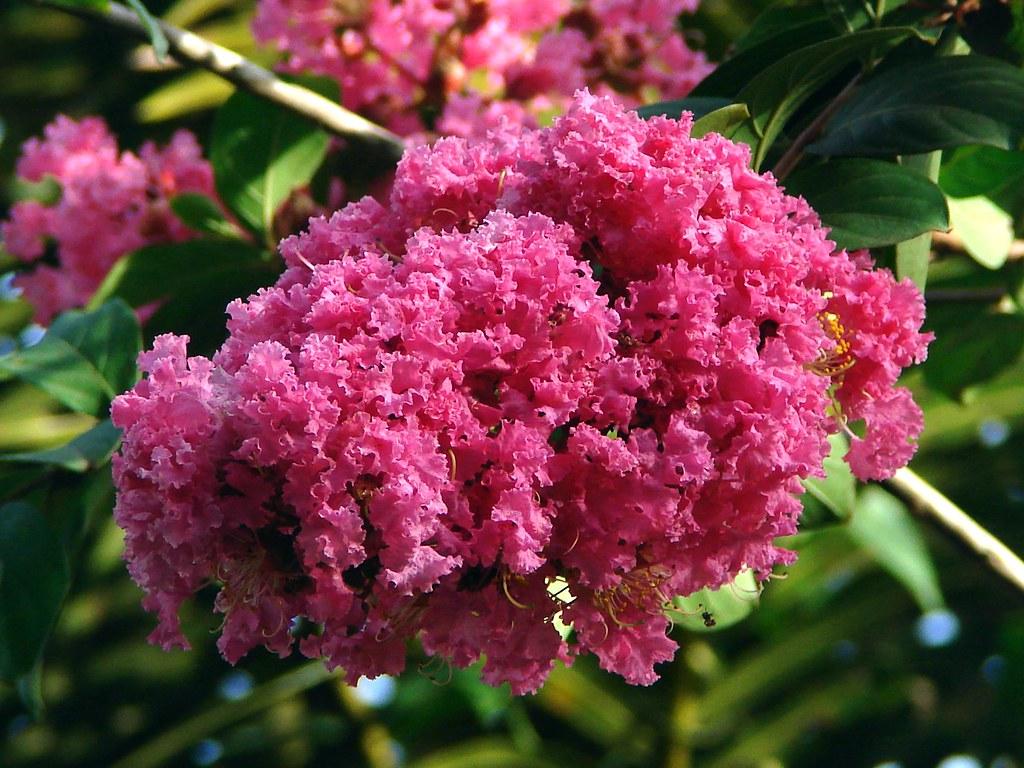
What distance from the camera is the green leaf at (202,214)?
177cm

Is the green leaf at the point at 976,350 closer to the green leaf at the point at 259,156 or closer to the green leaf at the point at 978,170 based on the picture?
the green leaf at the point at 978,170

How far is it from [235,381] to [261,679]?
1790 millimetres

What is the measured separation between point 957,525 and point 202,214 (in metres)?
0.94

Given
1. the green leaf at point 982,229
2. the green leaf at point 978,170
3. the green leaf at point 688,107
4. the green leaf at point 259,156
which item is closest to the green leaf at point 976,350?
the green leaf at point 982,229

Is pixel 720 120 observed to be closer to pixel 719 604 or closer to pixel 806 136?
pixel 806 136

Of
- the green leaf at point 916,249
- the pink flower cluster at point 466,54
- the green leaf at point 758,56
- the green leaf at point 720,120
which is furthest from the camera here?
the pink flower cluster at point 466,54

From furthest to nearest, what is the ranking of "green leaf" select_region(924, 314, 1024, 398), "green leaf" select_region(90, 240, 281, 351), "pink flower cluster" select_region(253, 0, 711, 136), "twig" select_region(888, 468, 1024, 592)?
1. "pink flower cluster" select_region(253, 0, 711, 136)
2. "green leaf" select_region(924, 314, 1024, 398)
3. "green leaf" select_region(90, 240, 281, 351)
4. "twig" select_region(888, 468, 1024, 592)

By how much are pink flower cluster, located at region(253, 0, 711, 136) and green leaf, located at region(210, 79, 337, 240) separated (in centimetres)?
19

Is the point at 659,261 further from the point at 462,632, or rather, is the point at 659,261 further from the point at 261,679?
the point at 261,679

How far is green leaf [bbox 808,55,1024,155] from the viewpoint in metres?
1.16

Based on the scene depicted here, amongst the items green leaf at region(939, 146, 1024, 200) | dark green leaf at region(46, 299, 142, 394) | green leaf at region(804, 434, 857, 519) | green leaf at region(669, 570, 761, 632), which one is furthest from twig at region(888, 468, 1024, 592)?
dark green leaf at region(46, 299, 142, 394)

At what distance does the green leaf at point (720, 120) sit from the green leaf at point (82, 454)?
1.82ft

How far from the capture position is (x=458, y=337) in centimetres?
90

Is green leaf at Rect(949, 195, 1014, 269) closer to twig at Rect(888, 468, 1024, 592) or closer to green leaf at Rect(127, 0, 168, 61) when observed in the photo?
twig at Rect(888, 468, 1024, 592)
